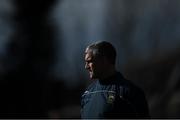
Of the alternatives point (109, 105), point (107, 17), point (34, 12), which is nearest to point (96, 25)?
point (107, 17)

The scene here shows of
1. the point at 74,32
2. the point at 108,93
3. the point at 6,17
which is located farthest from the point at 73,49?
the point at 108,93

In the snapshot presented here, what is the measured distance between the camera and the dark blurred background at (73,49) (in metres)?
5.12

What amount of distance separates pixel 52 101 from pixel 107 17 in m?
0.84

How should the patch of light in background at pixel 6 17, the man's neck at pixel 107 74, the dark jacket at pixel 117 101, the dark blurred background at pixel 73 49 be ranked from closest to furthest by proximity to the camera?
1. the dark jacket at pixel 117 101
2. the man's neck at pixel 107 74
3. the dark blurred background at pixel 73 49
4. the patch of light in background at pixel 6 17

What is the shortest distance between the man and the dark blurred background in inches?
64.1

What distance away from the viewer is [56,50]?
17.5 feet

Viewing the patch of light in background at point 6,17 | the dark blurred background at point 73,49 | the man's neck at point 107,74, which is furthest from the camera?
the patch of light in background at point 6,17

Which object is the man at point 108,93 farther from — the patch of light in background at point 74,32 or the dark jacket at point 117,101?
the patch of light in background at point 74,32

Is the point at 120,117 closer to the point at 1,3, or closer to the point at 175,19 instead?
the point at 175,19

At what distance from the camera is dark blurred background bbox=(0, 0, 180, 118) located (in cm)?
512

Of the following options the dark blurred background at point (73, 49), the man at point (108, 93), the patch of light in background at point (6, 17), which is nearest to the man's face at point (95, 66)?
the man at point (108, 93)

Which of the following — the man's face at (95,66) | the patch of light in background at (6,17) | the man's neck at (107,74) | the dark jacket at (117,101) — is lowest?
the dark jacket at (117,101)

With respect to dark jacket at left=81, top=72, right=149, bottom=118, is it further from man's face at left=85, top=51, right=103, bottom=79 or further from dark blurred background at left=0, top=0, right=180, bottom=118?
dark blurred background at left=0, top=0, right=180, bottom=118

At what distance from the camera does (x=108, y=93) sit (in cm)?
342
